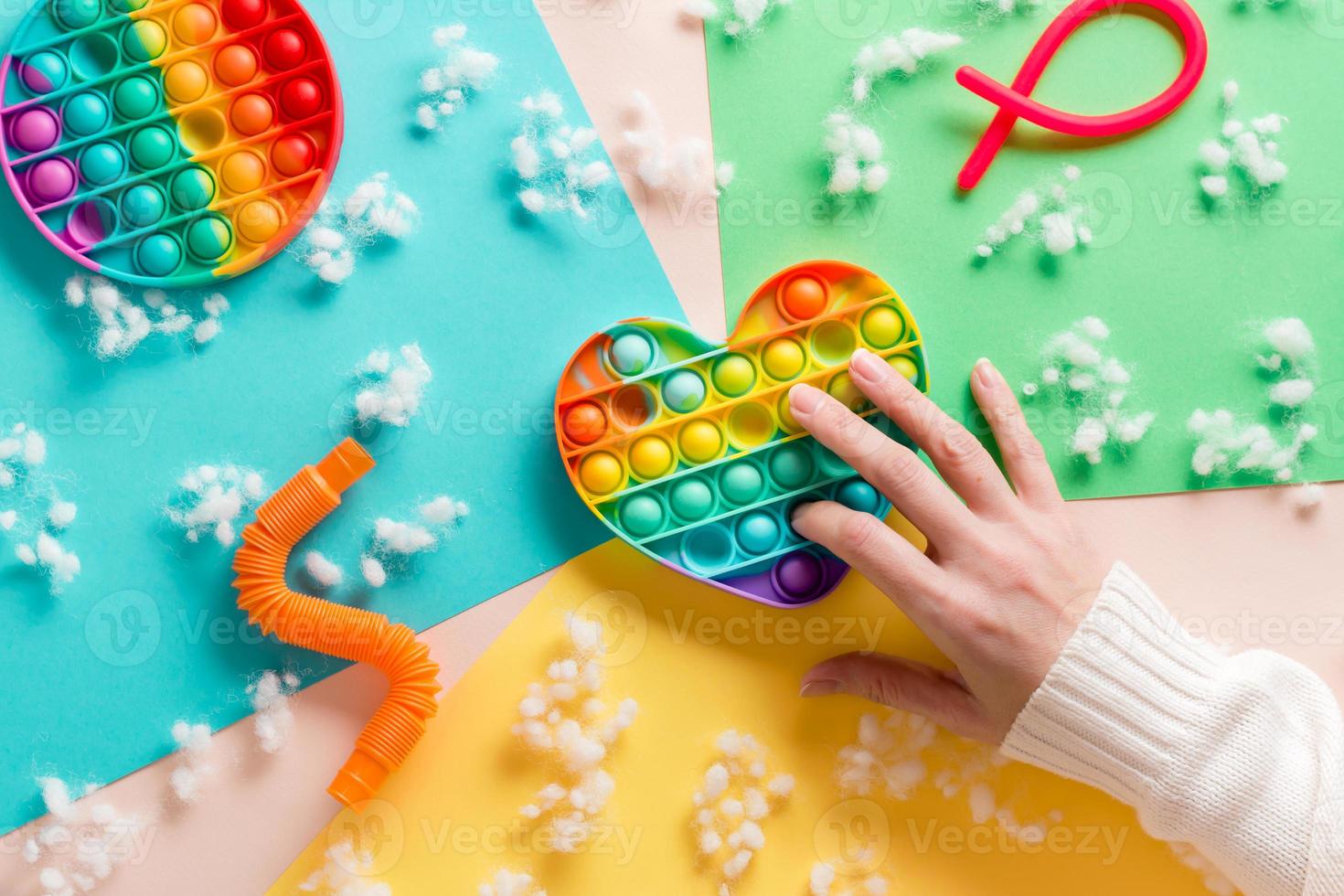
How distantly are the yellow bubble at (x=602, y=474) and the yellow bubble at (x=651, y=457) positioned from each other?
0.02m

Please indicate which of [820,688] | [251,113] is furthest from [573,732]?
[251,113]

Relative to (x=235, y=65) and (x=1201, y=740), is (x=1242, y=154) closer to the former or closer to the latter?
(x=1201, y=740)

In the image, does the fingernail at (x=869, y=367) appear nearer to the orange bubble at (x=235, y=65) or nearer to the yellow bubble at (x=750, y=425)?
the yellow bubble at (x=750, y=425)

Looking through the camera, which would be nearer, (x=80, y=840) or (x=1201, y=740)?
(x=1201, y=740)

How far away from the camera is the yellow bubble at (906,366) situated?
101 centimetres

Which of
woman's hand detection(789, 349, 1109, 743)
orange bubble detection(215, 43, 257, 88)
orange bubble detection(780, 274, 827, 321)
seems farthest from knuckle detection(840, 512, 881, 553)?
orange bubble detection(215, 43, 257, 88)

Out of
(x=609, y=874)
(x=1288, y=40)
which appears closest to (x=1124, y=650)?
(x=609, y=874)

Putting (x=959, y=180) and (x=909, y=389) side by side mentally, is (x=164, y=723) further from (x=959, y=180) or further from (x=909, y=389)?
(x=959, y=180)

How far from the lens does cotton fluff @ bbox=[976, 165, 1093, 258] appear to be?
1039mm

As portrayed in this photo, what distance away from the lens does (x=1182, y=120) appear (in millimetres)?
1053

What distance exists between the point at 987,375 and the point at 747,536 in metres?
0.30

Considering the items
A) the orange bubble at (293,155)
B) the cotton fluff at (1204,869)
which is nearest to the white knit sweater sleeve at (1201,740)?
the cotton fluff at (1204,869)

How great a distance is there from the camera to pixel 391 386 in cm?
103

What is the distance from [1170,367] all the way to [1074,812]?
0.49 metres
